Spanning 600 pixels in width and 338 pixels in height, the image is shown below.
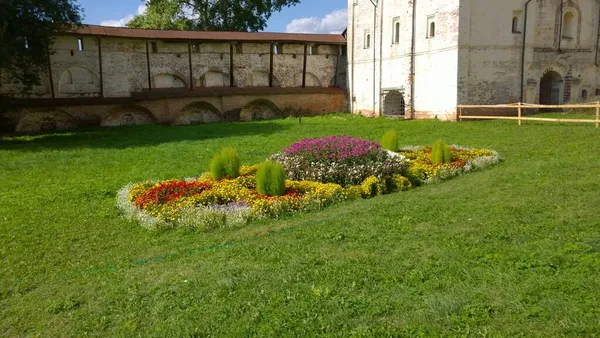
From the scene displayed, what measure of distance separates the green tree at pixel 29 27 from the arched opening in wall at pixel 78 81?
164 inches

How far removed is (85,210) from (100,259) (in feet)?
9.64

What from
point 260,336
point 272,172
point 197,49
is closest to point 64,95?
point 197,49

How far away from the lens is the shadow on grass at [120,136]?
58.1ft

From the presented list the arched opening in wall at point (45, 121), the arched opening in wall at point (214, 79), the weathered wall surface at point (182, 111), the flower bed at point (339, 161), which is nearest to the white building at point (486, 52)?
the weathered wall surface at point (182, 111)

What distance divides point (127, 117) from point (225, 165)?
17.5 meters

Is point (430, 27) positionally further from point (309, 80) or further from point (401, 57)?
point (309, 80)

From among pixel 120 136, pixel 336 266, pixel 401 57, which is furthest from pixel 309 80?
pixel 336 266

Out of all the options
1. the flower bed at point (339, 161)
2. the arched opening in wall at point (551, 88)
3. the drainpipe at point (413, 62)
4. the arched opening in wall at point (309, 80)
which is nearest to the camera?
the flower bed at point (339, 161)

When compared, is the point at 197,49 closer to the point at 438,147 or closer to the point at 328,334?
the point at 438,147

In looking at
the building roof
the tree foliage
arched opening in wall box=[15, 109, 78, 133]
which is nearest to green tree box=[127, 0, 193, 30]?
the tree foliage

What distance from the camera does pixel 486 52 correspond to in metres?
22.5

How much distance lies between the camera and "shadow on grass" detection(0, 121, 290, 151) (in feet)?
58.1

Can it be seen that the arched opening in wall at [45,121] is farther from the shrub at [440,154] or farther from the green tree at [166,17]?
the shrub at [440,154]

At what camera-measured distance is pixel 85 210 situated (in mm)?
8984
